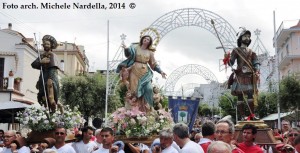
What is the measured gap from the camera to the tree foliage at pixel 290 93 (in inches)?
1243

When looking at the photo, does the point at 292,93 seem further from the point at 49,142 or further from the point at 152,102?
the point at 49,142

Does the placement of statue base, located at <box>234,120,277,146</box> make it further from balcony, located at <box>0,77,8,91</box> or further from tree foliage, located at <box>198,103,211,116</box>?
tree foliage, located at <box>198,103,211,116</box>

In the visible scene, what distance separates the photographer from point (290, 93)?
104 ft

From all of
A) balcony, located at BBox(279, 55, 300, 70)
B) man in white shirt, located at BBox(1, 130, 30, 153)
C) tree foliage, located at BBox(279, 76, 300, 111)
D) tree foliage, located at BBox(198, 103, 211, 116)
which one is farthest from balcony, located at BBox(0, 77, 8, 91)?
tree foliage, located at BBox(198, 103, 211, 116)

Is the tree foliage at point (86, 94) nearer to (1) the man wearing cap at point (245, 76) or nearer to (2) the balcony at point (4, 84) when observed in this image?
(2) the balcony at point (4, 84)

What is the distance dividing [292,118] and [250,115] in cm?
2653

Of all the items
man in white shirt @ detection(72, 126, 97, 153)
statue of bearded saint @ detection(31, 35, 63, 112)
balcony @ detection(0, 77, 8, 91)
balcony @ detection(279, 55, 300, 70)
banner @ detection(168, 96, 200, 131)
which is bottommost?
man in white shirt @ detection(72, 126, 97, 153)

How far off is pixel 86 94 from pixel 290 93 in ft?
56.5

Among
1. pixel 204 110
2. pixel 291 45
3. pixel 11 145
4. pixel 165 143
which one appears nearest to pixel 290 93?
pixel 291 45

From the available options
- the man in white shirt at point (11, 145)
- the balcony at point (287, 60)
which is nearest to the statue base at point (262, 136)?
the man in white shirt at point (11, 145)

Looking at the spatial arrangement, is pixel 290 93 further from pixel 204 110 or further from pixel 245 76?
pixel 204 110

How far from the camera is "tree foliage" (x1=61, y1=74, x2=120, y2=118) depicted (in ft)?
131

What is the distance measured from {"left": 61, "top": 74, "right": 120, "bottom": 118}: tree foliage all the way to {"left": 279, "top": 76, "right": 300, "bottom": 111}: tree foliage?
14.9 m

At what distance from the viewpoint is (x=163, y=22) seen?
27.4 metres
